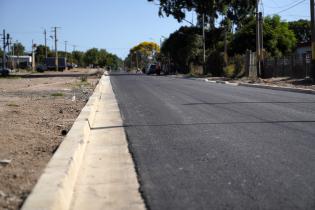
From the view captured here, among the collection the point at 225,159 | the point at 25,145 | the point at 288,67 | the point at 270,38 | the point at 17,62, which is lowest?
the point at 225,159

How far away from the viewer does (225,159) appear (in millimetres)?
7977

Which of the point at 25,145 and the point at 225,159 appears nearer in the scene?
the point at 225,159

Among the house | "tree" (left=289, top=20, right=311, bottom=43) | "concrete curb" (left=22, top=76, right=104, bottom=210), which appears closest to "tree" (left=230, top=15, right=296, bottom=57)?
"tree" (left=289, top=20, right=311, bottom=43)

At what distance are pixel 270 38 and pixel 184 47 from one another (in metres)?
16.9

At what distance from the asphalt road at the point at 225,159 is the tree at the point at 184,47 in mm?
65317

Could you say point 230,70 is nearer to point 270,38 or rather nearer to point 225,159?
point 270,38

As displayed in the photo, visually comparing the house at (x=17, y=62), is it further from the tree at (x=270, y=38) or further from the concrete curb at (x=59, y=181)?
the concrete curb at (x=59, y=181)

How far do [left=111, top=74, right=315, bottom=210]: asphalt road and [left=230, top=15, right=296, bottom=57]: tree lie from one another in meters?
55.0

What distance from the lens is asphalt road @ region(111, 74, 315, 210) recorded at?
590cm

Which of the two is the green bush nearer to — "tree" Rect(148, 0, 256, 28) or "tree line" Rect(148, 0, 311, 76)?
"tree line" Rect(148, 0, 311, 76)

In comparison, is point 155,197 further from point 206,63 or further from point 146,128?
point 206,63

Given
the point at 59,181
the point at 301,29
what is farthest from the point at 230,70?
the point at 301,29

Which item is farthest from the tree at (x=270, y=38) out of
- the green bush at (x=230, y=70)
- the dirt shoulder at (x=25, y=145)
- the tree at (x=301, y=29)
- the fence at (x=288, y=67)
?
the dirt shoulder at (x=25, y=145)

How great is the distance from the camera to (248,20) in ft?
245
